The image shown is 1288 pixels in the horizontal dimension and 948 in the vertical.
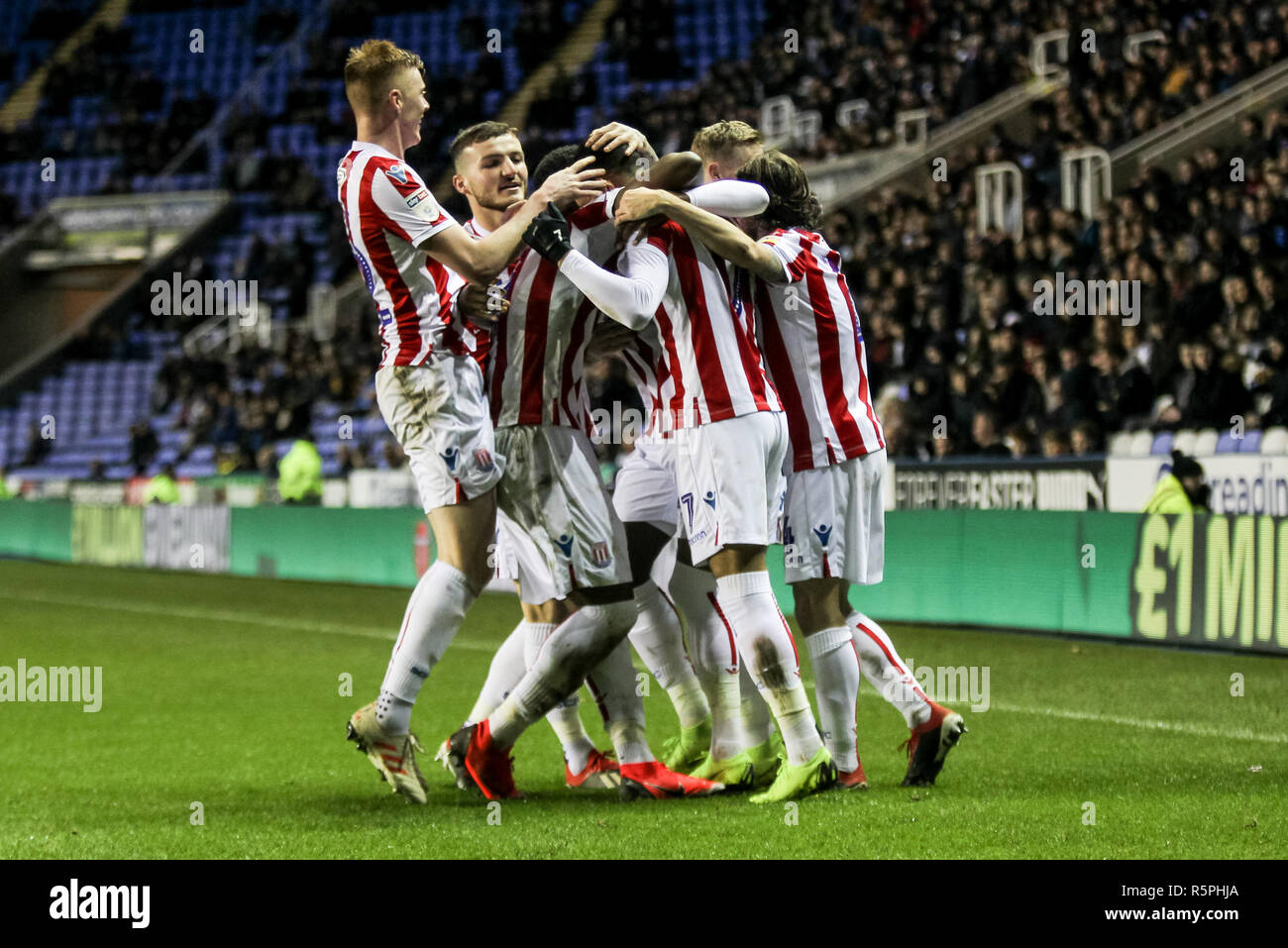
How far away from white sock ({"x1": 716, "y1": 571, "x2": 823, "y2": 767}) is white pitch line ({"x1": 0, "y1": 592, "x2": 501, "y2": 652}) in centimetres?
602

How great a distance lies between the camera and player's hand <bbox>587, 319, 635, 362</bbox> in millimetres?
A: 5648

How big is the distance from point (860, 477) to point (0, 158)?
110ft

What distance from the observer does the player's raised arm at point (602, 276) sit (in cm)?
500

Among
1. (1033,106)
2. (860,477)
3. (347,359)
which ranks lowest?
(860,477)

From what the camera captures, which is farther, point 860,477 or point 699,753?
point 699,753

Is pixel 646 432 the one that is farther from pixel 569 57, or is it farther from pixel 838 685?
pixel 569 57

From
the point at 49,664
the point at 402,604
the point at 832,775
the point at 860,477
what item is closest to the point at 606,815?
the point at 832,775

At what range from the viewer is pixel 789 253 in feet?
17.8

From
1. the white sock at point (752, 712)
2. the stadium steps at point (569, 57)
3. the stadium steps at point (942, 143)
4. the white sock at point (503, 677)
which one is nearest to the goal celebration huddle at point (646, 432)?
the white sock at point (752, 712)

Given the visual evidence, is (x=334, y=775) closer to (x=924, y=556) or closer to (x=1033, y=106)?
(x=924, y=556)

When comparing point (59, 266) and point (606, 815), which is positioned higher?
point (59, 266)
